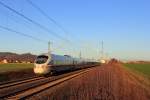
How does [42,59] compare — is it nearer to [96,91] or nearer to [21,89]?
[21,89]

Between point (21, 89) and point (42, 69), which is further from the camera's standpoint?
point (42, 69)

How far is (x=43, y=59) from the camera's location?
38.8 meters

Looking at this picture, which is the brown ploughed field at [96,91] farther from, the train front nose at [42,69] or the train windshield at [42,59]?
the train windshield at [42,59]

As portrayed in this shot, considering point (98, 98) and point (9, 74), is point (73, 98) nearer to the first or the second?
point (98, 98)

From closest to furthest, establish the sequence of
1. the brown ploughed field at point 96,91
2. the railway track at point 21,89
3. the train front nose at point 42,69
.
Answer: the brown ploughed field at point 96,91 → the railway track at point 21,89 → the train front nose at point 42,69

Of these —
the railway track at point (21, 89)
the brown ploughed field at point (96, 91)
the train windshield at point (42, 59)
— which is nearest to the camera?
the brown ploughed field at point (96, 91)

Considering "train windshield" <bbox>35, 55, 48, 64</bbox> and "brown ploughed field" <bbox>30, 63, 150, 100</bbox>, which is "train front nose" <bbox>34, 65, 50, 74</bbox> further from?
"brown ploughed field" <bbox>30, 63, 150, 100</bbox>

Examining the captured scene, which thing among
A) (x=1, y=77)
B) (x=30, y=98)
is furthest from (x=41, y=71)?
(x=30, y=98)

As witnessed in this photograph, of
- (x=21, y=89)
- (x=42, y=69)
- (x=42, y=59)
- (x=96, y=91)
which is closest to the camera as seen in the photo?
(x=96, y=91)

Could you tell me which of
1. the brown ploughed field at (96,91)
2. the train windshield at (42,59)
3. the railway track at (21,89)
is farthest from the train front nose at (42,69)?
the railway track at (21,89)

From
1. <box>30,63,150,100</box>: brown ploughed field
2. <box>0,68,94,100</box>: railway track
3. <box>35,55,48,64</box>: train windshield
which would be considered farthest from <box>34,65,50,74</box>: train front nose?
<box>0,68,94,100</box>: railway track

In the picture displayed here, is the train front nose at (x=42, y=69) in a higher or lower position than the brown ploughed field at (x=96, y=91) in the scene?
higher

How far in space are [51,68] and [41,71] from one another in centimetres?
194

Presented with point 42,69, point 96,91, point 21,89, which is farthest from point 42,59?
point 96,91
